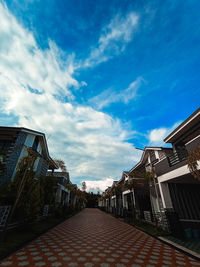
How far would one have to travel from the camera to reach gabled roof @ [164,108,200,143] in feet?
27.2

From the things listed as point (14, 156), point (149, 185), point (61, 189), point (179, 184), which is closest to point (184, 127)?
point (179, 184)

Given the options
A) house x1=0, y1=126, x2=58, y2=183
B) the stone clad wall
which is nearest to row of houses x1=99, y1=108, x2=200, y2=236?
house x1=0, y1=126, x2=58, y2=183

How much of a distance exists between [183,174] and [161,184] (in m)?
2.73

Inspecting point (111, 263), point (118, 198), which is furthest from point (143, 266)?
point (118, 198)

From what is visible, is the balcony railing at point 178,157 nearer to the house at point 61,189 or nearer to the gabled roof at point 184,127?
the gabled roof at point 184,127

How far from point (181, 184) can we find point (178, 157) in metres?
3.03

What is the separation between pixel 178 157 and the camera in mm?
8250

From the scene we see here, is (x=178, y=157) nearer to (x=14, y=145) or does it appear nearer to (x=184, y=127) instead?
(x=184, y=127)

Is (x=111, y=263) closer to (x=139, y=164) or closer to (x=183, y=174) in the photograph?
(x=183, y=174)

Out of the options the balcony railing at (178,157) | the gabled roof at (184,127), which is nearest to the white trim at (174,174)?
the balcony railing at (178,157)

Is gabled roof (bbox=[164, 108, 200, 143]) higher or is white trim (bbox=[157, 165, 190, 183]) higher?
gabled roof (bbox=[164, 108, 200, 143])

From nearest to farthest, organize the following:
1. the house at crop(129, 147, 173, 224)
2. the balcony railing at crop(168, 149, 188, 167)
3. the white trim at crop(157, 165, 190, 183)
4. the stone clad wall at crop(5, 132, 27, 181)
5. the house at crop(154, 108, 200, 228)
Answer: the white trim at crop(157, 165, 190, 183), the balcony railing at crop(168, 149, 188, 167), the house at crop(154, 108, 200, 228), the stone clad wall at crop(5, 132, 27, 181), the house at crop(129, 147, 173, 224)

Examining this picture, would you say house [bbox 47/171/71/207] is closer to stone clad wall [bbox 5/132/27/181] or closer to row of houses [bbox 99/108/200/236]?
stone clad wall [bbox 5/132/27/181]

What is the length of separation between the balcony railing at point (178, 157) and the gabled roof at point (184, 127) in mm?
2085
